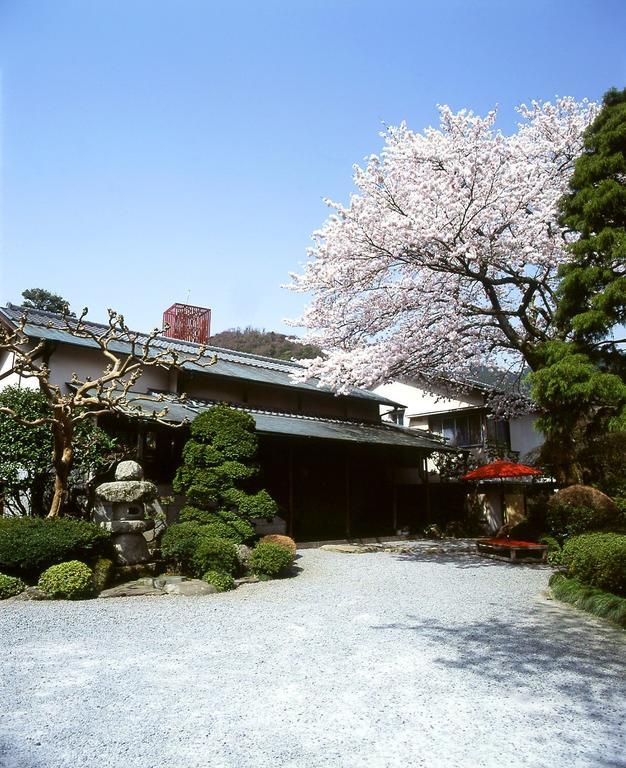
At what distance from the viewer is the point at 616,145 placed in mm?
9781

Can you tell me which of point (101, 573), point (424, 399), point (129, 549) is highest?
point (424, 399)

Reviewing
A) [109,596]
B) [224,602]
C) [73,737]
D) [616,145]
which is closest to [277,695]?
[73,737]

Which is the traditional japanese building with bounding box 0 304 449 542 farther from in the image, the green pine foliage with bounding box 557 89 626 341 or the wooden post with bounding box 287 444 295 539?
the green pine foliage with bounding box 557 89 626 341

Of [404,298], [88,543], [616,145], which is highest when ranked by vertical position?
[616,145]

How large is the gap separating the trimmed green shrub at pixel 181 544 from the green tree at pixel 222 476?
420 millimetres

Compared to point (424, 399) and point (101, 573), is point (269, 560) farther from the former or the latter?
point (424, 399)

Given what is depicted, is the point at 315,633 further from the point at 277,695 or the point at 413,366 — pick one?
the point at 413,366

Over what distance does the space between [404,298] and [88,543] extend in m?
8.94

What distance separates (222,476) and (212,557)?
181 centimetres

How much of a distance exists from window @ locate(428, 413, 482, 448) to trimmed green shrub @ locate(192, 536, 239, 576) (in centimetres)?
1455

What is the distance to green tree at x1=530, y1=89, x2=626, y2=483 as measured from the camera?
913cm

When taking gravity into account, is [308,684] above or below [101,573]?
below

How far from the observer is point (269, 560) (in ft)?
33.4

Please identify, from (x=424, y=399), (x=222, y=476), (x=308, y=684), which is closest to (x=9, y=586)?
(x=222, y=476)
